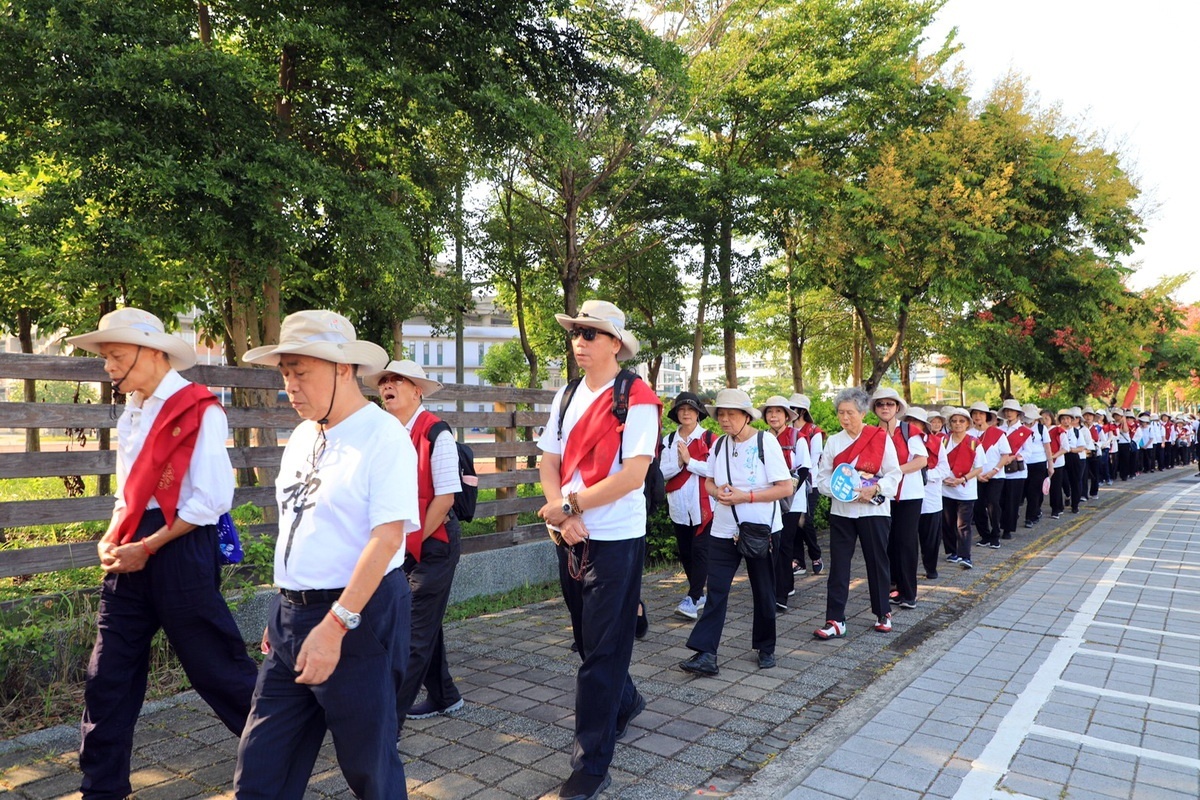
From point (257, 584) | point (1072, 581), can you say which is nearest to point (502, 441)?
point (257, 584)

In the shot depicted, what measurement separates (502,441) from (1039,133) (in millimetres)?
17383

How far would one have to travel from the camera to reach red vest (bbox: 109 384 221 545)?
327 cm

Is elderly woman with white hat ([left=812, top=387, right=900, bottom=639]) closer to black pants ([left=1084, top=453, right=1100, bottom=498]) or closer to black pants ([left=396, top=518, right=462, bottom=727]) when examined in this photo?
black pants ([left=396, top=518, right=462, bottom=727])

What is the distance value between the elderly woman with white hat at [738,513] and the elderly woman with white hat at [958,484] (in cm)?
512

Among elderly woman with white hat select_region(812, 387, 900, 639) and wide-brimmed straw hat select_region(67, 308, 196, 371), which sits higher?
wide-brimmed straw hat select_region(67, 308, 196, 371)

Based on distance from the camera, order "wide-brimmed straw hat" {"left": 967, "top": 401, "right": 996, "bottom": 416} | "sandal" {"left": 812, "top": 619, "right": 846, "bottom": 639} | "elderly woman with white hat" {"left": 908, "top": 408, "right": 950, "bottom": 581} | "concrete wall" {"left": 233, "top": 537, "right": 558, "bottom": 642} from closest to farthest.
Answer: "sandal" {"left": 812, "top": 619, "right": 846, "bottom": 639}
"concrete wall" {"left": 233, "top": 537, "right": 558, "bottom": 642}
"elderly woman with white hat" {"left": 908, "top": 408, "right": 950, "bottom": 581}
"wide-brimmed straw hat" {"left": 967, "top": 401, "right": 996, "bottom": 416}

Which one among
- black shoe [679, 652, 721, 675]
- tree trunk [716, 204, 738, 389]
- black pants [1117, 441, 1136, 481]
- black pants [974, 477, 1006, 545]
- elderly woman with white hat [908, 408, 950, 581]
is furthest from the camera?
black pants [1117, 441, 1136, 481]

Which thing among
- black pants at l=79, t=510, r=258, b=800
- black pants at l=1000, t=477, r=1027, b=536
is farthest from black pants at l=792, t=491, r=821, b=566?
black pants at l=79, t=510, r=258, b=800

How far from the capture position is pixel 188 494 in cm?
334

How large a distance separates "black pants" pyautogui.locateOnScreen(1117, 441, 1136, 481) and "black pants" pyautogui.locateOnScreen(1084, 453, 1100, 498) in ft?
22.5

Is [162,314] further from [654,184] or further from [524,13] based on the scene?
[654,184]

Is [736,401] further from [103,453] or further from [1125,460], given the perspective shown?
[1125,460]

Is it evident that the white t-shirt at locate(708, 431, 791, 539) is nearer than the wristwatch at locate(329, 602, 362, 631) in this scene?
No

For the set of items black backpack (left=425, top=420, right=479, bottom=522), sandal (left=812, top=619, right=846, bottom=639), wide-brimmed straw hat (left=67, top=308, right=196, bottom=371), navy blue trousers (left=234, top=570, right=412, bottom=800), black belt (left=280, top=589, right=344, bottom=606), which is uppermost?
wide-brimmed straw hat (left=67, top=308, right=196, bottom=371)
